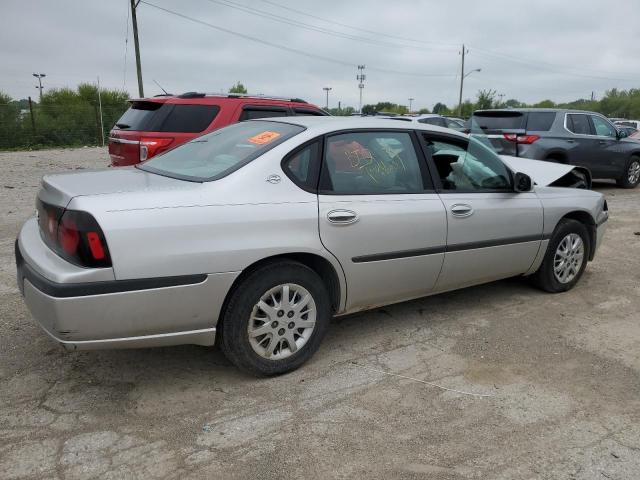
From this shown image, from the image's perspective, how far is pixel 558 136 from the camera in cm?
1045

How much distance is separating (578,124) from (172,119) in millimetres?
8027

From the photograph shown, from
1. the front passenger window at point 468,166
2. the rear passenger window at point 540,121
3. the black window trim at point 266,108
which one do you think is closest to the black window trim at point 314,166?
the front passenger window at point 468,166

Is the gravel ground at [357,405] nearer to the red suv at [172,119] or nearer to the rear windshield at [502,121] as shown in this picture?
the red suv at [172,119]

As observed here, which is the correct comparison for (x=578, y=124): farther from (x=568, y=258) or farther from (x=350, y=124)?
(x=350, y=124)

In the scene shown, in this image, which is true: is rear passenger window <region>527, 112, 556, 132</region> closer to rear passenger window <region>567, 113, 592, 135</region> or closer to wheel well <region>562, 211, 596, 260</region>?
rear passenger window <region>567, 113, 592, 135</region>

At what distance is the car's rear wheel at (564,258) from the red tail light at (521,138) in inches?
226

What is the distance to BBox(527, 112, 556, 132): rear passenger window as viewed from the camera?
10469 mm

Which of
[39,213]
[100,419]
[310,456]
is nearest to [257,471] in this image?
[310,456]

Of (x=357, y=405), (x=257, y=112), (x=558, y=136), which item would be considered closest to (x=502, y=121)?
(x=558, y=136)

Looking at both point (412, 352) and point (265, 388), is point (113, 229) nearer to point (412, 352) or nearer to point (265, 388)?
point (265, 388)

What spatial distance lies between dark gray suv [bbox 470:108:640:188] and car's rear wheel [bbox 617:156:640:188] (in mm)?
480

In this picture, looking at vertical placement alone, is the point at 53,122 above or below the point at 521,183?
above

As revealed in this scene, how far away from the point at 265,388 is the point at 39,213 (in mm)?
1657

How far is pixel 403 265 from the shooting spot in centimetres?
366
